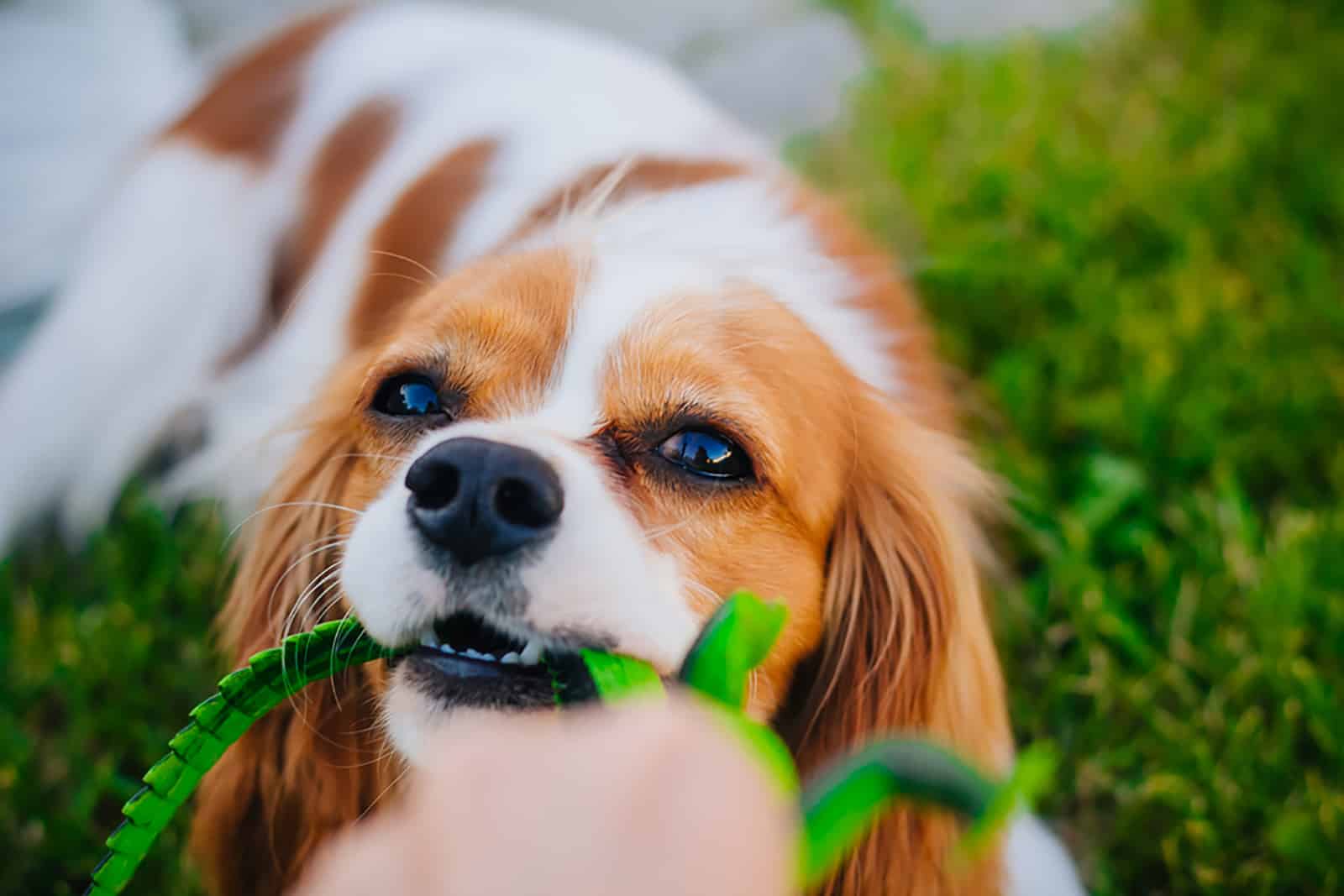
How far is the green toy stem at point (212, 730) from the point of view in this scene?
3.14 ft

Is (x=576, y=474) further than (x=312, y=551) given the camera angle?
No

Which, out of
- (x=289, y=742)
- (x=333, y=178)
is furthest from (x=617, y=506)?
(x=333, y=178)

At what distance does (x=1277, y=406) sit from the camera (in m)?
2.59

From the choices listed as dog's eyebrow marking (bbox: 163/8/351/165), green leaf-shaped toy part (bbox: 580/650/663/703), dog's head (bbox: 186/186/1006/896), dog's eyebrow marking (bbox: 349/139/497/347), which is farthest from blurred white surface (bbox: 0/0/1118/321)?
green leaf-shaped toy part (bbox: 580/650/663/703)

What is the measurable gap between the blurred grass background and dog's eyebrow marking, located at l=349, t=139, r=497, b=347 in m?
0.63

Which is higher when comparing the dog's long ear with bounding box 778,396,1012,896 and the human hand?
the human hand

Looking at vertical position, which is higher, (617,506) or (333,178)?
(617,506)

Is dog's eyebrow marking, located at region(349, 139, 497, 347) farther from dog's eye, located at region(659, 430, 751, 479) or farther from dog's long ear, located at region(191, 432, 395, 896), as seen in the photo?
dog's eye, located at region(659, 430, 751, 479)

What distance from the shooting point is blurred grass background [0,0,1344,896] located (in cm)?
197

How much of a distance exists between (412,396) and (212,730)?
1.92ft

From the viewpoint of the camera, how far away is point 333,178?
2.79 meters

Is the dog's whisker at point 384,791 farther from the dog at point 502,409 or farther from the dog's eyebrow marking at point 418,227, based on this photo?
the dog's eyebrow marking at point 418,227

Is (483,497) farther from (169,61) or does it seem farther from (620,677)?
(169,61)

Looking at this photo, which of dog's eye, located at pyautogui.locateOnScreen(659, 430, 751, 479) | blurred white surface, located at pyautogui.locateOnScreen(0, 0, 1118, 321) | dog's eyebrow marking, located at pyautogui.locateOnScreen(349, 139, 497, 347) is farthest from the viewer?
blurred white surface, located at pyautogui.locateOnScreen(0, 0, 1118, 321)
